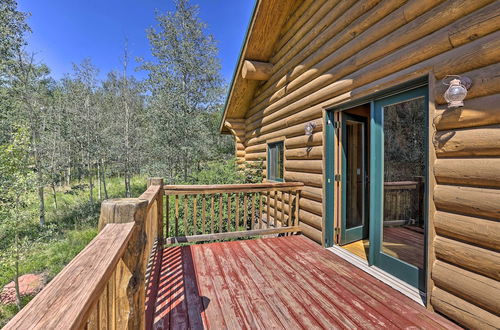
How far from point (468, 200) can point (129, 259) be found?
2.37 metres

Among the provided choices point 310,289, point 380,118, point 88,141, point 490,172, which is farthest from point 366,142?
point 88,141

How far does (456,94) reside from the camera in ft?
6.00

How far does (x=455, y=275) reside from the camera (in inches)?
74.4

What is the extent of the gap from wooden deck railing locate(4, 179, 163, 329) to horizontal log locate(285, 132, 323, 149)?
9.92ft

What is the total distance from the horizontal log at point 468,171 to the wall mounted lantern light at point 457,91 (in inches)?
17.5

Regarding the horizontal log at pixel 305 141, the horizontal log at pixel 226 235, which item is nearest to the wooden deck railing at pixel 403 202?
the horizontal log at pixel 305 141

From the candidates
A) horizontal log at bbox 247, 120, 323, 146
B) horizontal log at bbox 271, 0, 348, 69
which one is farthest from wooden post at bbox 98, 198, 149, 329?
horizontal log at bbox 271, 0, 348, 69

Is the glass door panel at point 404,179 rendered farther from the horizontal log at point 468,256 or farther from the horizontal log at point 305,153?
the horizontal log at point 305,153

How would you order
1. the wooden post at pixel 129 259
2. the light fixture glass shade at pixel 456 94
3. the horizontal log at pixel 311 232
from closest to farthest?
the wooden post at pixel 129 259 → the light fixture glass shade at pixel 456 94 → the horizontal log at pixel 311 232

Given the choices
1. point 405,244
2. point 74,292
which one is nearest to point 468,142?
point 405,244

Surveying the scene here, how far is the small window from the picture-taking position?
5371 mm

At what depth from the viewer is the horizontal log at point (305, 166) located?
3.76 m

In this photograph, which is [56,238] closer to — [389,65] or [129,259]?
[129,259]

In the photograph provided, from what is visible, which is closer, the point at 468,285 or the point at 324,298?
the point at 468,285
